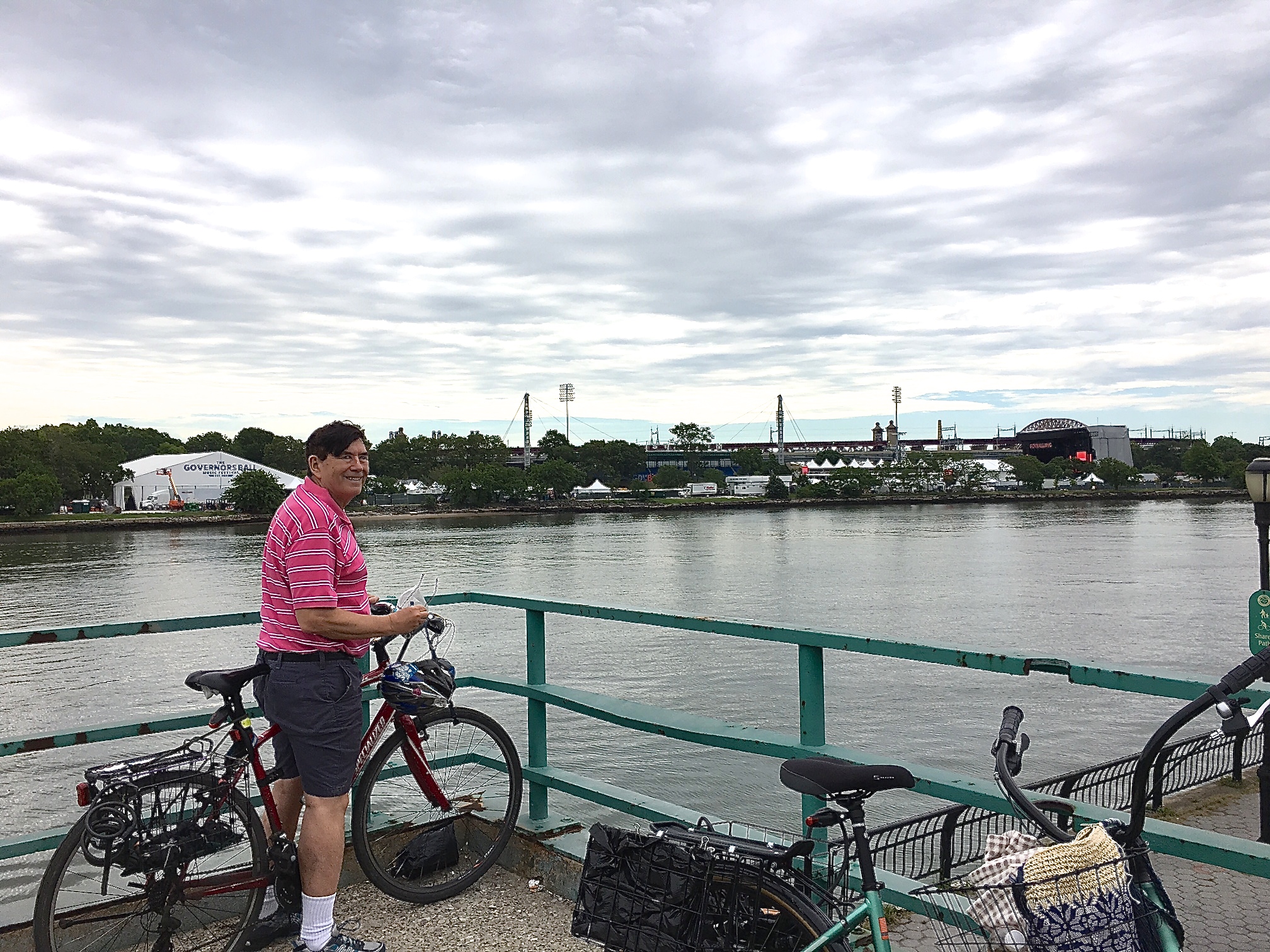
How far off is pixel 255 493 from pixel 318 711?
4884 inches

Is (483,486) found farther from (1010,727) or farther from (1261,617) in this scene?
(1010,727)

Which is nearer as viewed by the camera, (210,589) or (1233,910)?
(1233,910)

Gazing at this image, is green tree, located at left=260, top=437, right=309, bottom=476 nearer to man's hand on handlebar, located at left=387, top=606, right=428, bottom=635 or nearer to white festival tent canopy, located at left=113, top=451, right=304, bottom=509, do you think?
white festival tent canopy, located at left=113, top=451, right=304, bottom=509

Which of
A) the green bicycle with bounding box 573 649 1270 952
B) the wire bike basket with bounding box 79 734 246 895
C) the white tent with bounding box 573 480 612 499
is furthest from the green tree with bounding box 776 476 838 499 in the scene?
the green bicycle with bounding box 573 649 1270 952

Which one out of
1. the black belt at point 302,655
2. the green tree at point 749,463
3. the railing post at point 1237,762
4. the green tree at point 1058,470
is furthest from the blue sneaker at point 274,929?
the green tree at point 1058,470

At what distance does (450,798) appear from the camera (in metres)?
4.57

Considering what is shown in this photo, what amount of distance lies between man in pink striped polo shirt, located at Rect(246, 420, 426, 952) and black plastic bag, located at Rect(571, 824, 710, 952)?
1368mm

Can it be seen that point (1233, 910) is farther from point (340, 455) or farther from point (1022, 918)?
point (340, 455)

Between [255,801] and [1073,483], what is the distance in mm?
182448

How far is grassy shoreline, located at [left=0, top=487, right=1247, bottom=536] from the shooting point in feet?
345

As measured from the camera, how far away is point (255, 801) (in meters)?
4.01

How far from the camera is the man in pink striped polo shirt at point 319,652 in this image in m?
3.42

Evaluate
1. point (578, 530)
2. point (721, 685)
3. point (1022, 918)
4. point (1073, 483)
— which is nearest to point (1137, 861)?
point (1022, 918)

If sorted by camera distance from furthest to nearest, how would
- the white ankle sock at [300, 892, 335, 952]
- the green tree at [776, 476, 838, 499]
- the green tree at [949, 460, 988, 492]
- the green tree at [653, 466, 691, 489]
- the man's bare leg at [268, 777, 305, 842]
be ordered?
the green tree at [653, 466, 691, 489]
the green tree at [949, 460, 988, 492]
the green tree at [776, 476, 838, 499]
the man's bare leg at [268, 777, 305, 842]
the white ankle sock at [300, 892, 335, 952]
